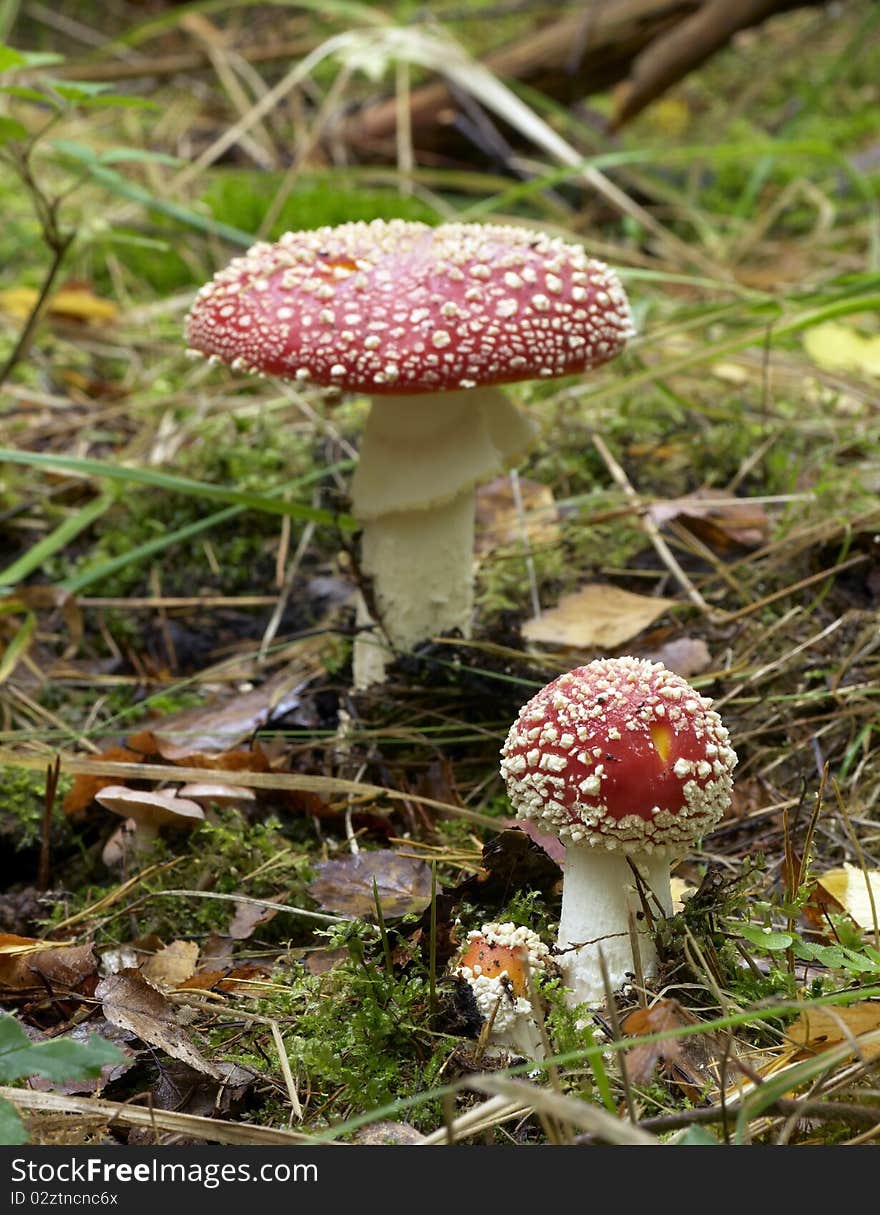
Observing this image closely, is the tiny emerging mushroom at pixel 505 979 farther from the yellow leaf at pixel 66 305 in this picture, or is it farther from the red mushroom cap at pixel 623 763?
the yellow leaf at pixel 66 305

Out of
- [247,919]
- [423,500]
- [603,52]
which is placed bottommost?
[247,919]

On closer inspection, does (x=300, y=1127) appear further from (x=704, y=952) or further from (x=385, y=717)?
(x=385, y=717)

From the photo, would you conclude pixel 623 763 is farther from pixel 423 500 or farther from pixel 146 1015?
pixel 423 500

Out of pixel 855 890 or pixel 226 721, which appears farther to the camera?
pixel 226 721

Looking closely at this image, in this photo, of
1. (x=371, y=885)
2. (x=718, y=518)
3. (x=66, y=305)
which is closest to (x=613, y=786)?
(x=371, y=885)

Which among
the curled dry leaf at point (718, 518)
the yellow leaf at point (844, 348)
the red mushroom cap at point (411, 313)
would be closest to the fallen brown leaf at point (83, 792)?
the red mushroom cap at point (411, 313)

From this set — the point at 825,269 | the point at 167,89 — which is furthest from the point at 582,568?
the point at 167,89

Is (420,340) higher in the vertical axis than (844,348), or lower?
lower

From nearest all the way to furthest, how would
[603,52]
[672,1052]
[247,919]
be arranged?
1. [672,1052]
2. [247,919]
3. [603,52]
